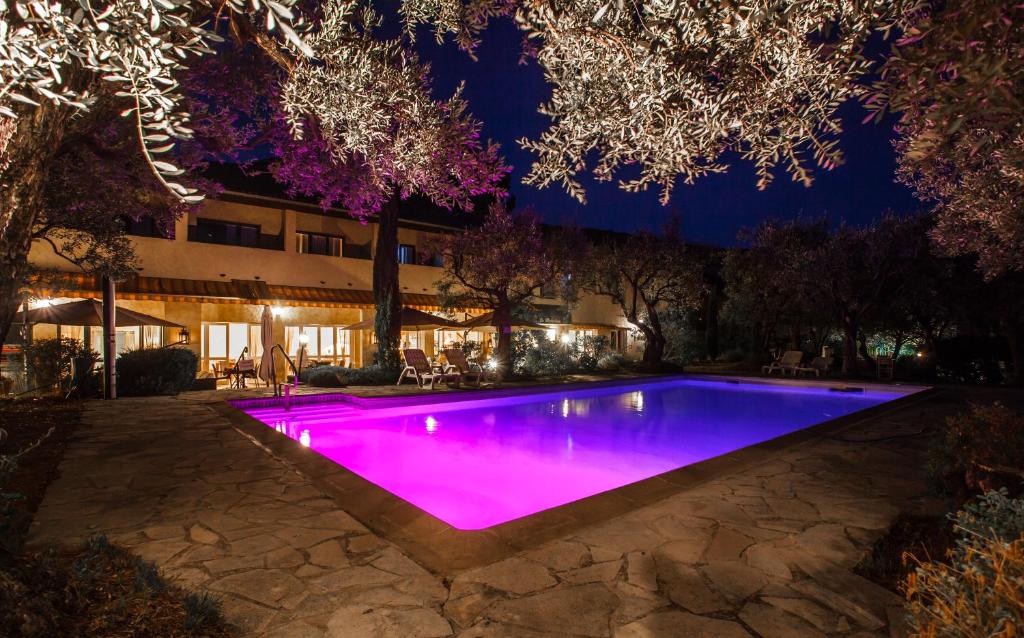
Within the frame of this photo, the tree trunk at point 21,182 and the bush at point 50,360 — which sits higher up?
the tree trunk at point 21,182

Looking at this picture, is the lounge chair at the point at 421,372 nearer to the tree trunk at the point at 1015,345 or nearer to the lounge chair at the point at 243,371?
the lounge chair at the point at 243,371

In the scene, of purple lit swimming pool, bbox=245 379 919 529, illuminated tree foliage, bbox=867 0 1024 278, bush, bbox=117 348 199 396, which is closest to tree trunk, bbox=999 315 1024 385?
purple lit swimming pool, bbox=245 379 919 529

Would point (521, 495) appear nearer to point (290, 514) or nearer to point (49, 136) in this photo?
point (290, 514)

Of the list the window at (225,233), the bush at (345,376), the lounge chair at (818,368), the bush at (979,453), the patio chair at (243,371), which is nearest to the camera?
the bush at (979,453)

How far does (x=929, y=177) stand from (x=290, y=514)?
11.1 meters

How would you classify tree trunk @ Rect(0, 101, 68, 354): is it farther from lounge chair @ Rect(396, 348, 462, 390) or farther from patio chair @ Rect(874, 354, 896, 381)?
patio chair @ Rect(874, 354, 896, 381)

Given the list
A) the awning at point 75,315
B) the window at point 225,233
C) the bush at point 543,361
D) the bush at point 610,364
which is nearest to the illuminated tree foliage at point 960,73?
the awning at point 75,315

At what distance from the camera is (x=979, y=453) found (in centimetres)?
426

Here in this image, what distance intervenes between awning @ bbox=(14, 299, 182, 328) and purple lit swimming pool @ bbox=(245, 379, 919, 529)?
17.7 ft

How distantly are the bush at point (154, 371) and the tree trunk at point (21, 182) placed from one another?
1075 cm

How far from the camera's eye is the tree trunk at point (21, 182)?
300cm

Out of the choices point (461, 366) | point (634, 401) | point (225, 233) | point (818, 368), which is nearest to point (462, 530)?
point (634, 401)

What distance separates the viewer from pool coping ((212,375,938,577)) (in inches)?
143

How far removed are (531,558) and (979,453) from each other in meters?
3.77
